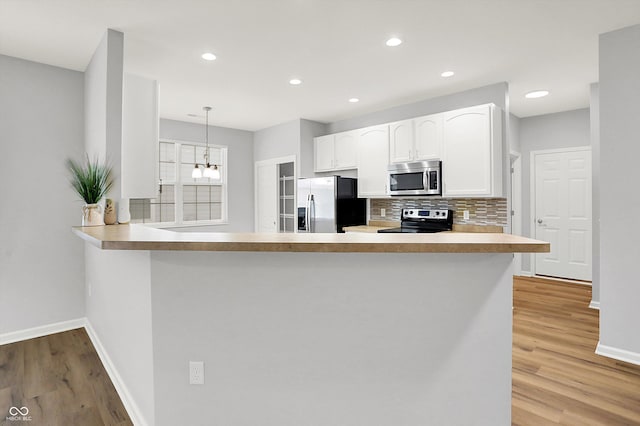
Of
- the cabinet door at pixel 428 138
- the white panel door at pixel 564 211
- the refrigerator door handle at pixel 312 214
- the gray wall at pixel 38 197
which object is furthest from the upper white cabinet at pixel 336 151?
the gray wall at pixel 38 197

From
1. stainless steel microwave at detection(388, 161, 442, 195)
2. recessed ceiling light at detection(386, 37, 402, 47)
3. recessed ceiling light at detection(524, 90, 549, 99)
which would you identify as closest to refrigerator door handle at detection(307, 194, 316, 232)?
stainless steel microwave at detection(388, 161, 442, 195)

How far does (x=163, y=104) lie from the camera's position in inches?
184

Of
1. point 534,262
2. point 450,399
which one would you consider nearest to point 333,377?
point 450,399

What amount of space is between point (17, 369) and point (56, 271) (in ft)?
3.46

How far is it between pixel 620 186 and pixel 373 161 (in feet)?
8.75

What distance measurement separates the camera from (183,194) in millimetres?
5746

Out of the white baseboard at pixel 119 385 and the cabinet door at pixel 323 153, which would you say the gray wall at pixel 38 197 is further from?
the cabinet door at pixel 323 153

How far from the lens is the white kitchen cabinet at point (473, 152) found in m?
Answer: 3.69

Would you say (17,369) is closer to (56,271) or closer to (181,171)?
(56,271)

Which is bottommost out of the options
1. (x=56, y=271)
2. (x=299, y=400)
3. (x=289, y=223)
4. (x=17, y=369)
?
(x=17, y=369)

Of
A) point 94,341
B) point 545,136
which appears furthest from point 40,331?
point 545,136

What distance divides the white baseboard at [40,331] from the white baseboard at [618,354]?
15.9ft

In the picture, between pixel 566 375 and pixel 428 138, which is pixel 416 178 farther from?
pixel 566 375

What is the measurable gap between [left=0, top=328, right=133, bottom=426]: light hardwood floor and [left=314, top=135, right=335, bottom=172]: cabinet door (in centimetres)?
373
